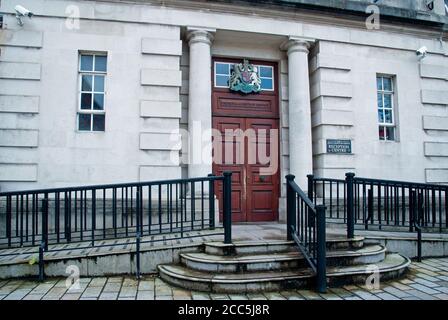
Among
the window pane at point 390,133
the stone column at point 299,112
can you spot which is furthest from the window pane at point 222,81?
the window pane at point 390,133

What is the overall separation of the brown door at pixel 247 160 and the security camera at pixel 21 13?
15.2 ft

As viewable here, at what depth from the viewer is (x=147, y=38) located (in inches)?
323

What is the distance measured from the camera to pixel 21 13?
24.8ft

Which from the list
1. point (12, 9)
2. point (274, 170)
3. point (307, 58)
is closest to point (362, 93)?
point (307, 58)

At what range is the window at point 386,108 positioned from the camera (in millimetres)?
9688

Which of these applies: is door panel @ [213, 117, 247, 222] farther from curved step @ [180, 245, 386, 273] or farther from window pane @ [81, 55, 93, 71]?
curved step @ [180, 245, 386, 273]

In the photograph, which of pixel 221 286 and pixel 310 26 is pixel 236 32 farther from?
pixel 221 286

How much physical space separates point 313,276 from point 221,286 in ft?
4.42

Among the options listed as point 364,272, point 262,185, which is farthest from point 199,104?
point 364,272

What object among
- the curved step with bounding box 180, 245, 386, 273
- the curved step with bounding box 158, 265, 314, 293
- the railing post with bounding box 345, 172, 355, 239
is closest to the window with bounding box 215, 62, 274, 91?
the railing post with bounding box 345, 172, 355, 239

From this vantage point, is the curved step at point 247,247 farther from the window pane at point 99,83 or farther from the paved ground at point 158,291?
the window pane at point 99,83

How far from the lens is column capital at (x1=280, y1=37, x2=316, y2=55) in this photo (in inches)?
357
